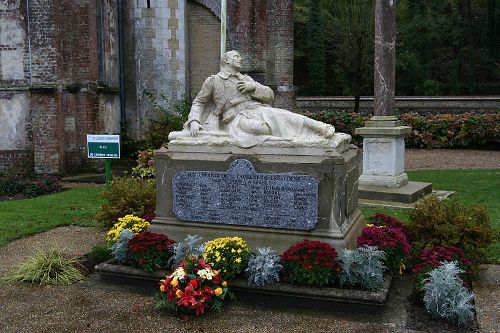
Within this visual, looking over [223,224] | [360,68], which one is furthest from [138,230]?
[360,68]

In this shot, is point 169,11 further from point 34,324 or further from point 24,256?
point 34,324

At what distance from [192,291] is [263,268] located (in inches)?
29.8

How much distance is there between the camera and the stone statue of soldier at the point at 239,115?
623 cm

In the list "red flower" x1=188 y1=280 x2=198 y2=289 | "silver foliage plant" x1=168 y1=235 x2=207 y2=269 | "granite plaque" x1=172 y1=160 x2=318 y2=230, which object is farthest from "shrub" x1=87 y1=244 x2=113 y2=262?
"red flower" x1=188 y1=280 x2=198 y2=289

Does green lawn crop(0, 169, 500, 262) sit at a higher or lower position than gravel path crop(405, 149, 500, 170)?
lower

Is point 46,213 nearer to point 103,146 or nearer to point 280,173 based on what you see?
point 103,146

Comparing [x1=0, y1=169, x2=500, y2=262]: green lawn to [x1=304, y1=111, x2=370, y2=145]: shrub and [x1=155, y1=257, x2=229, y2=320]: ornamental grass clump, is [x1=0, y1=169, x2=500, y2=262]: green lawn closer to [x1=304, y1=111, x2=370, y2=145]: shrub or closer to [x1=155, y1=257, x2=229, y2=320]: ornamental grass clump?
[x1=155, y1=257, x2=229, y2=320]: ornamental grass clump

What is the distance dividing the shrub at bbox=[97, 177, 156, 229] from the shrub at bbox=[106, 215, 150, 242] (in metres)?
1.02

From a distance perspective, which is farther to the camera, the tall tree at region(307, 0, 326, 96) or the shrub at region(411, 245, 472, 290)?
the tall tree at region(307, 0, 326, 96)

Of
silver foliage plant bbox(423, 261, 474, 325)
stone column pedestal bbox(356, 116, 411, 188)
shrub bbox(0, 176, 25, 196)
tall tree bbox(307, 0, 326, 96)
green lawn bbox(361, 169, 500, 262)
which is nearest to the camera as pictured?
silver foliage plant bbox(423, 261, 474, 325)

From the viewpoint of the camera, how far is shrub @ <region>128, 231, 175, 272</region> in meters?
5.93

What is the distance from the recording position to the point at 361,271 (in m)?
5.24

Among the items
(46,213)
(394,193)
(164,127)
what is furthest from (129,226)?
(164,127)

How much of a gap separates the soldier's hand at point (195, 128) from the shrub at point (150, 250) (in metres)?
1.30
